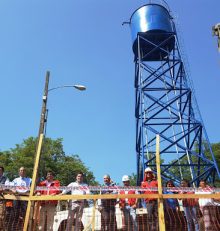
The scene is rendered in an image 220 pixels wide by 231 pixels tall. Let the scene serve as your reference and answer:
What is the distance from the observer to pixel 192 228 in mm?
6531

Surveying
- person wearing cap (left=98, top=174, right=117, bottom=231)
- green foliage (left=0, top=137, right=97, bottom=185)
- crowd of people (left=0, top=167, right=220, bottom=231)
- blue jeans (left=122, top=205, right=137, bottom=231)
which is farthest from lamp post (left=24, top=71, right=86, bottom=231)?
green foliage (left=0, top=137, right=97, bottom=185)

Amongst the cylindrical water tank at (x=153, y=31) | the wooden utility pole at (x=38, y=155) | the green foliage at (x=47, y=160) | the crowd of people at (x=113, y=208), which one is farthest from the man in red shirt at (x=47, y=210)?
the green foliage at (x=47, y=160)

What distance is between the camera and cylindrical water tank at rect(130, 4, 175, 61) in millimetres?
17094

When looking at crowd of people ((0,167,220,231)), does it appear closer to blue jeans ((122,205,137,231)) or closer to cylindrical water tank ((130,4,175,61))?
blue jeans ((122,205,137,231))

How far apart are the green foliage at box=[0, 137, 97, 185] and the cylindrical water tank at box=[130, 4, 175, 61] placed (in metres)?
13.4

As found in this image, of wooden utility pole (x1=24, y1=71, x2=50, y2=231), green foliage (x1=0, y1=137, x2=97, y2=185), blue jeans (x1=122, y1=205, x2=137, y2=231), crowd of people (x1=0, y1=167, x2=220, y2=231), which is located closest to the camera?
wooden utility pole (x1=24, y1=71, x2=50, y2=231)

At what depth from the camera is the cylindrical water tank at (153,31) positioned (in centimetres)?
1709

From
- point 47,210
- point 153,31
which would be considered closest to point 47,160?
point 153,31

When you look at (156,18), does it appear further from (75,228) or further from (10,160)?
(10,160)

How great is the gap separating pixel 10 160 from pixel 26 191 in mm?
24711

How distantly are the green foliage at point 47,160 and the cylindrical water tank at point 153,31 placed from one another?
1342 cm

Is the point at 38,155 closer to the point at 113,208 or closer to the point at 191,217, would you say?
the point at 113,208

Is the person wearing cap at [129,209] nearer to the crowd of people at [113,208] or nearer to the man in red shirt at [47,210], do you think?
the crowd of people at [113,208]

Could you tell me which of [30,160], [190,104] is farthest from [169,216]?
[30,160]
